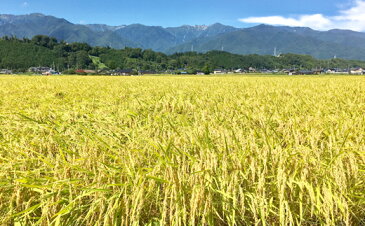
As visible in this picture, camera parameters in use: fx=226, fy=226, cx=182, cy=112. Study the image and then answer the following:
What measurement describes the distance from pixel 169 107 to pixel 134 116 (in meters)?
1.40

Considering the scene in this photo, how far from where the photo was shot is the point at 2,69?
141875mm

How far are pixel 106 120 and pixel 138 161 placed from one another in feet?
7.31

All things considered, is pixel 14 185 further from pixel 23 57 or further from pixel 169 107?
pixel 23 57

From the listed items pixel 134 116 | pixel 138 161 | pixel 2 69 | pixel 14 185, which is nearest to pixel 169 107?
pixel 134 116

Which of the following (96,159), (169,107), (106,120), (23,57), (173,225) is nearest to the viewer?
(173,225)

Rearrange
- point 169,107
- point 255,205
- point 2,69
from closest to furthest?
point 255,205 < point 169,107 < point 2,69

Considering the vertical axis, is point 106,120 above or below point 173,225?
above

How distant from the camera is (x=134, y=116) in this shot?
4.80 metres

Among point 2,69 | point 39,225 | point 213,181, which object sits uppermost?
point 2,69

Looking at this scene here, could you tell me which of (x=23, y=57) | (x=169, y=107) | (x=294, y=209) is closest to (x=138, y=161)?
(x=294, y=209)

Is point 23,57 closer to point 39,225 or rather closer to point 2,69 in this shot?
point 2,69

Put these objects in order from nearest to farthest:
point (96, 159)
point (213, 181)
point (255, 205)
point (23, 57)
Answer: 1. point (255, 205)
2. point (213, 181)
3. point (96, 159)
4. point (23, 57)

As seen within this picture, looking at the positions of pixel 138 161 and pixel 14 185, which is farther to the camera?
pixel 138 161

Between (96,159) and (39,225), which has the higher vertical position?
(96,159)
